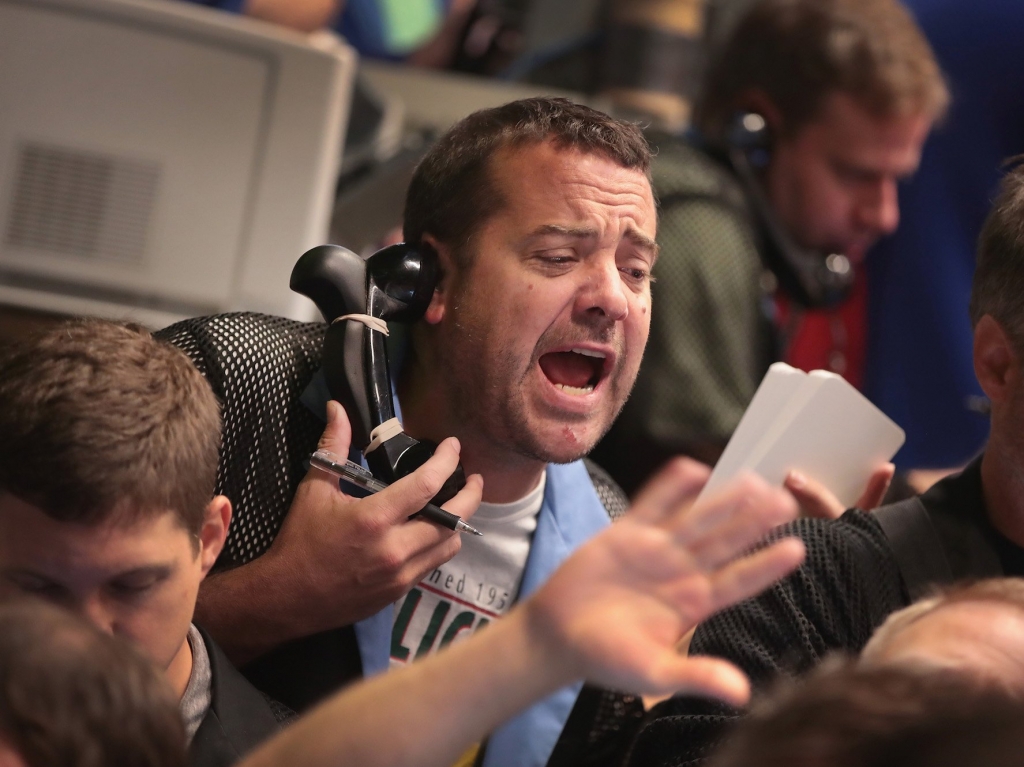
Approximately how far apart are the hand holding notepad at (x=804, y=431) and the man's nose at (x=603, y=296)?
22cm

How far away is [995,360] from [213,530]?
925 millimetres

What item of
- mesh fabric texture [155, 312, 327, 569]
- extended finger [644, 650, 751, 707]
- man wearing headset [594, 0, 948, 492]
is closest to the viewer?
extended finger [644, 650, 751, 707]

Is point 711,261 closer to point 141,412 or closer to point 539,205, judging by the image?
point 539,205

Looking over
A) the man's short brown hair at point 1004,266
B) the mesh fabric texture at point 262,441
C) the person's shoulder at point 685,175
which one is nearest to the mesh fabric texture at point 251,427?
the mesh fabric texture at point 262,441

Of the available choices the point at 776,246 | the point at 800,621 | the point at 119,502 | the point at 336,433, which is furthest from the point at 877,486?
the point at 776,246

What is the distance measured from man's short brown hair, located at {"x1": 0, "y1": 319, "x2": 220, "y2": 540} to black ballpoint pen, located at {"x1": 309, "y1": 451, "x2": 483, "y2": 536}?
5.9 inches

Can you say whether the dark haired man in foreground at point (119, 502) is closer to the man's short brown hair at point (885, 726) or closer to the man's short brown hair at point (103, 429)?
the man's short brown hair at point (103, 429)

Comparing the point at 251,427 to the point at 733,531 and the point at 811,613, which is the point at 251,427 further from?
the point at 733,531

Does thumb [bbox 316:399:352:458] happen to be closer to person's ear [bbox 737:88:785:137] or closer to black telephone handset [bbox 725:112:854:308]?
black telephone handset [bbox 725:112:854:308]

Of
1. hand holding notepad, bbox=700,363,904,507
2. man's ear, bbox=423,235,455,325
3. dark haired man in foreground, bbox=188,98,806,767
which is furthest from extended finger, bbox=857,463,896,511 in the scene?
man's ear, bbox=423,235,455,325

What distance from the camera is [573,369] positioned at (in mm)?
1604

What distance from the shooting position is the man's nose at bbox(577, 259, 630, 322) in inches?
59.6

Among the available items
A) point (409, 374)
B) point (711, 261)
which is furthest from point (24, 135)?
point (711, 261)

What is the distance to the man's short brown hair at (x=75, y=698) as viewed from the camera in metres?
0.83
